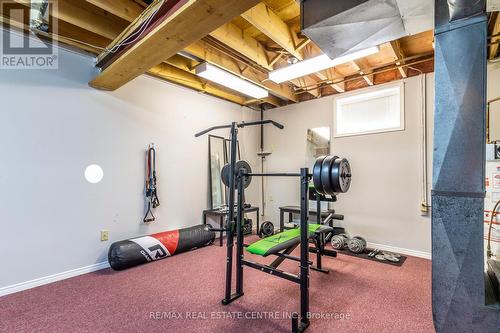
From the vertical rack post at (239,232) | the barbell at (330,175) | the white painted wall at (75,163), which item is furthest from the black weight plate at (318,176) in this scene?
the white painted wall at (75,163)

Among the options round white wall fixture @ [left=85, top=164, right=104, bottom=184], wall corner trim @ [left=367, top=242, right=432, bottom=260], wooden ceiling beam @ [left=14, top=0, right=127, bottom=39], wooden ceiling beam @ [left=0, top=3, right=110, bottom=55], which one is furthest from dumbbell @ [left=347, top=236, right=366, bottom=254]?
wooden ceiling beam @ [left=0, top=3, right=110, bottom=55]

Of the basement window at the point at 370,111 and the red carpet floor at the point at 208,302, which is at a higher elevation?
the basement window at the point at 370,111

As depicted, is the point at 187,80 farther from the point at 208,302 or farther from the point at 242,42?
the point at 208,302

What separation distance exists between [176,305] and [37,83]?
286 cm

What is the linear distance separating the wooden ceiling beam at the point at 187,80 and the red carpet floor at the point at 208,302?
2.81 metres

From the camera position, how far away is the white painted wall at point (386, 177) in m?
3.78

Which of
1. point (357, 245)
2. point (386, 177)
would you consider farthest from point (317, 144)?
point (357, 245)

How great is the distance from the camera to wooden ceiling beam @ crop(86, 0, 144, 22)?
227cm

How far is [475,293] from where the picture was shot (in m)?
1.29

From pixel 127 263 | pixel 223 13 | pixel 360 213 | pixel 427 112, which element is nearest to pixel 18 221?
pixel 127 263

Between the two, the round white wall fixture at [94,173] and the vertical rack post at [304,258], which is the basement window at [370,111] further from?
the round white wall fixture at [94,173]

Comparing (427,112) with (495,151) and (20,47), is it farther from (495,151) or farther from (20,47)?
(20,47)

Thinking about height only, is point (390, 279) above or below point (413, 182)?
below

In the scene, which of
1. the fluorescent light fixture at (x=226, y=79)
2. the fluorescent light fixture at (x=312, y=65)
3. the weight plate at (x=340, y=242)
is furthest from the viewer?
the weight plate at (x=340, y=242)
